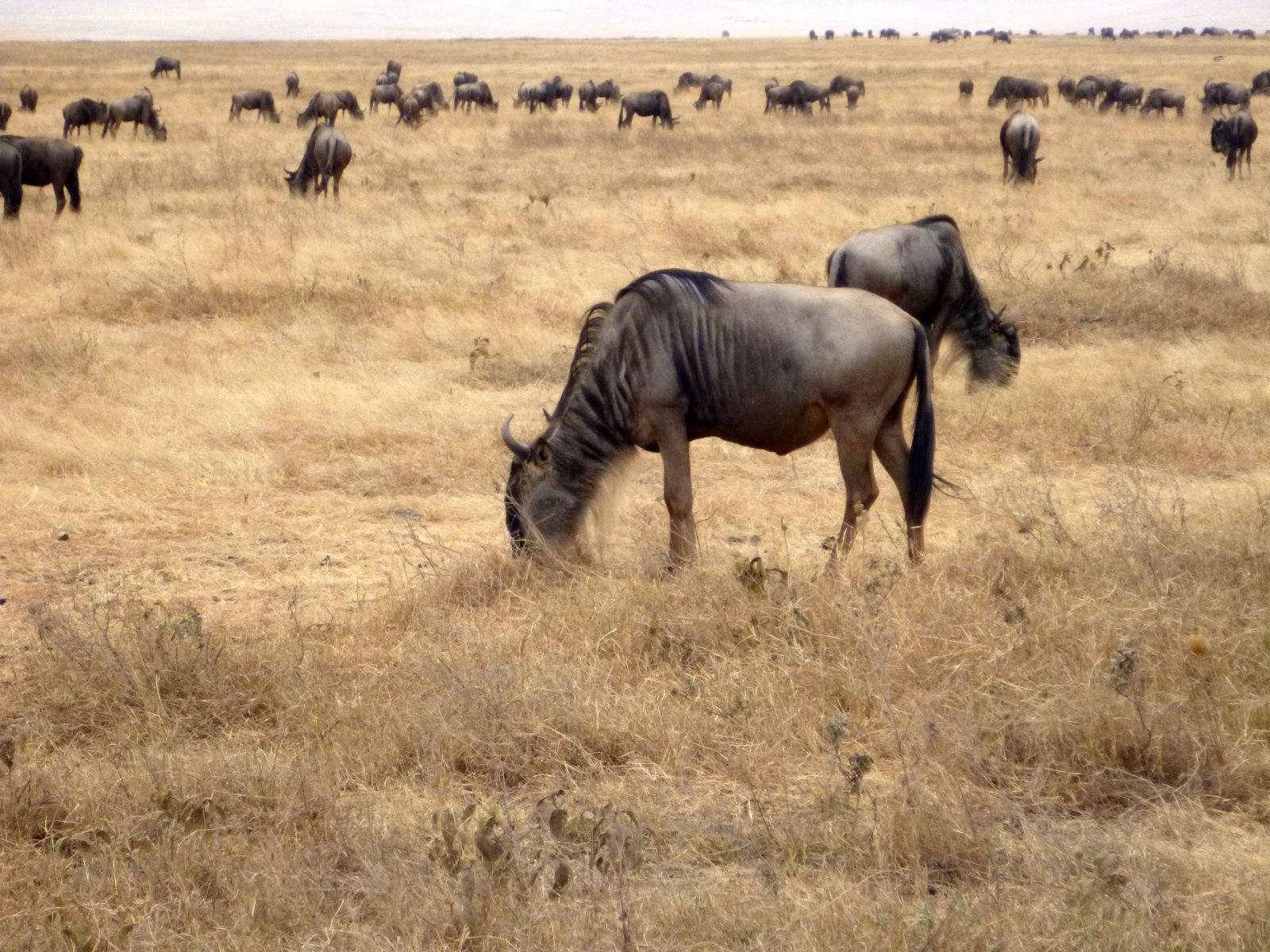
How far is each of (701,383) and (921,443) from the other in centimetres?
86

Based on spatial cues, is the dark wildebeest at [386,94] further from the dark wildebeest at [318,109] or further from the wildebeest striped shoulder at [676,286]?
the wildebeest striped shoulder at [676,286]

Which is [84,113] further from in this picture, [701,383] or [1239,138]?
[701,383]

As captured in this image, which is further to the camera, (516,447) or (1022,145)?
(1022,145)

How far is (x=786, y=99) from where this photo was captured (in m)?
33.5

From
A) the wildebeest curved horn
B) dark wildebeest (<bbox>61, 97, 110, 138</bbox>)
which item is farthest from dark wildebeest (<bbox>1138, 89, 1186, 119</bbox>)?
the wildebeest curved horn

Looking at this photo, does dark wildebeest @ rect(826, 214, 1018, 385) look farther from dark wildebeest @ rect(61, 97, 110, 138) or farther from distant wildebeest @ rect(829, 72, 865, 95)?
distant wildebeest @ rect(829, 72, 865, 95)

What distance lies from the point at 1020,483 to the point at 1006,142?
515 inches

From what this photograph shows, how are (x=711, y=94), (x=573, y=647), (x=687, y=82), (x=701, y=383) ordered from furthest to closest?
(x=687, y=82)
(x=711, y=94)
(x=701, y=383)
(x=573, y=647)

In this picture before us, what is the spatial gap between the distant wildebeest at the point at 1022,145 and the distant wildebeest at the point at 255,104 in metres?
17.8

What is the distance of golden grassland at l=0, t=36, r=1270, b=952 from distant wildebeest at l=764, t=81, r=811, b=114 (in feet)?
75.6

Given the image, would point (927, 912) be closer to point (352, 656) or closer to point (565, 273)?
point (352, 656)

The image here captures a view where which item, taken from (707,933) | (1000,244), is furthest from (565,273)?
(707,933)

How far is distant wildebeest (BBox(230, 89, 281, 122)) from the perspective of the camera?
29.5 meters

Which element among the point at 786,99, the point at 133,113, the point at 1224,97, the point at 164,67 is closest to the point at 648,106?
the point at 786,99
